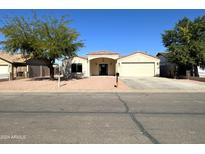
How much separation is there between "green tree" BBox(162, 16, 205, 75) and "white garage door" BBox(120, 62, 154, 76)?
8.20 metres

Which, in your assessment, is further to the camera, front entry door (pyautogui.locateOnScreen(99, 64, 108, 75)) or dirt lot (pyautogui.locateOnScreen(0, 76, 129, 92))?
front entry door (pyautogui.locateOnScreen(99, 64, 108, 75))

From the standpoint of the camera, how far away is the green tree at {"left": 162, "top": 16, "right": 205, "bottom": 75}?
2933cm

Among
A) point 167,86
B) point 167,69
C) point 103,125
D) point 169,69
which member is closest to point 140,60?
point 167,69

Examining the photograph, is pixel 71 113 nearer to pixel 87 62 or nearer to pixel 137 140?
pixel 137 140

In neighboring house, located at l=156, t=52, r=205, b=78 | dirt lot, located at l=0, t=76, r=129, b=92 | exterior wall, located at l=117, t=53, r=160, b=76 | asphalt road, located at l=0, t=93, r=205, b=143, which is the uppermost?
exterior wall, located at l=117, t=53, r=160, b=76

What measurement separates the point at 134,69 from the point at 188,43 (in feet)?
37.9

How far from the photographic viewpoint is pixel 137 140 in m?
5.86

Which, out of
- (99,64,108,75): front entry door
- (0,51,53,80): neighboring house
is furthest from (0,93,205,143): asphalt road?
(99,64,108,75): front entry door

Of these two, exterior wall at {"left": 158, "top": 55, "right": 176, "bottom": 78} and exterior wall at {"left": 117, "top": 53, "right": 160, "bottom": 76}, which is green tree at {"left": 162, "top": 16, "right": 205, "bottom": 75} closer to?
exterior wall at {"left": 158, "top": 55, "right": 176, "bottom": 78}

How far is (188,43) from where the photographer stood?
3028cm

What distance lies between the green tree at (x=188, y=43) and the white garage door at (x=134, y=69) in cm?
820

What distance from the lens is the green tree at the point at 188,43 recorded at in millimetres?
29328
